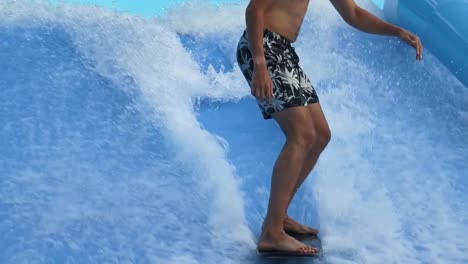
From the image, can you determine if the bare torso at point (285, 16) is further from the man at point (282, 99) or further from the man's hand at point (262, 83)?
the man's hand at point (262, 83)

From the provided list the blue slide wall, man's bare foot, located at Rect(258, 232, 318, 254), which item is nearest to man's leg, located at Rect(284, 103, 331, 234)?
man's bare foot, located at Rect(258, 232, 318, 254)

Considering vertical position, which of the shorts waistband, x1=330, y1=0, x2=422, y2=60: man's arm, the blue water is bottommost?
the blue water

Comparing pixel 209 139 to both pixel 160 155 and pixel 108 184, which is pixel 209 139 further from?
pixel 108 184

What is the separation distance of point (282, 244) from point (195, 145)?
3.09 feet

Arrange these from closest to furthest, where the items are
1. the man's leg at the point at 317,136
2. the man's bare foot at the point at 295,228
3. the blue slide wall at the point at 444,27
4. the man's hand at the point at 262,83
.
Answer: the man's hand at the point at 262,83, the man's leg at the point at 317,136, the man's bare foot at the point at 295,228, the blue slide wall at the point at 444,27

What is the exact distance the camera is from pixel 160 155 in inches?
127

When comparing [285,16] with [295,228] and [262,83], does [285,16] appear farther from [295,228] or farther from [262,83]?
[295,228]

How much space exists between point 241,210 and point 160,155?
549mm

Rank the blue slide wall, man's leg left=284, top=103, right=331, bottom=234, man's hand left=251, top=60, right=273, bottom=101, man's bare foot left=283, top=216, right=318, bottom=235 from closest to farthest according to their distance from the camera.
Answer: man's hand left=251, top=60, right=273, bottom=101
man's leg left=284, top=103, right=331, bottom=234
man's bare foot left=283, top=216, right=318, bottom=235
the blue slide wall

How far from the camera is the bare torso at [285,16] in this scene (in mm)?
2541

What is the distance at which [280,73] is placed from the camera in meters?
2.45

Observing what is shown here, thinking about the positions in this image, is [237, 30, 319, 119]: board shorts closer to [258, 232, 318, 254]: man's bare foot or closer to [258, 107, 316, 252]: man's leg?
[258, 107, 316, 252]: man's leg

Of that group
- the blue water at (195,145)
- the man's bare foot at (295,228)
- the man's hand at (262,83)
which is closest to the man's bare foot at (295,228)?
the man's bare foot at (295,228)

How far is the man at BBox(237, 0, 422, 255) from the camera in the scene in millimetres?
2408
